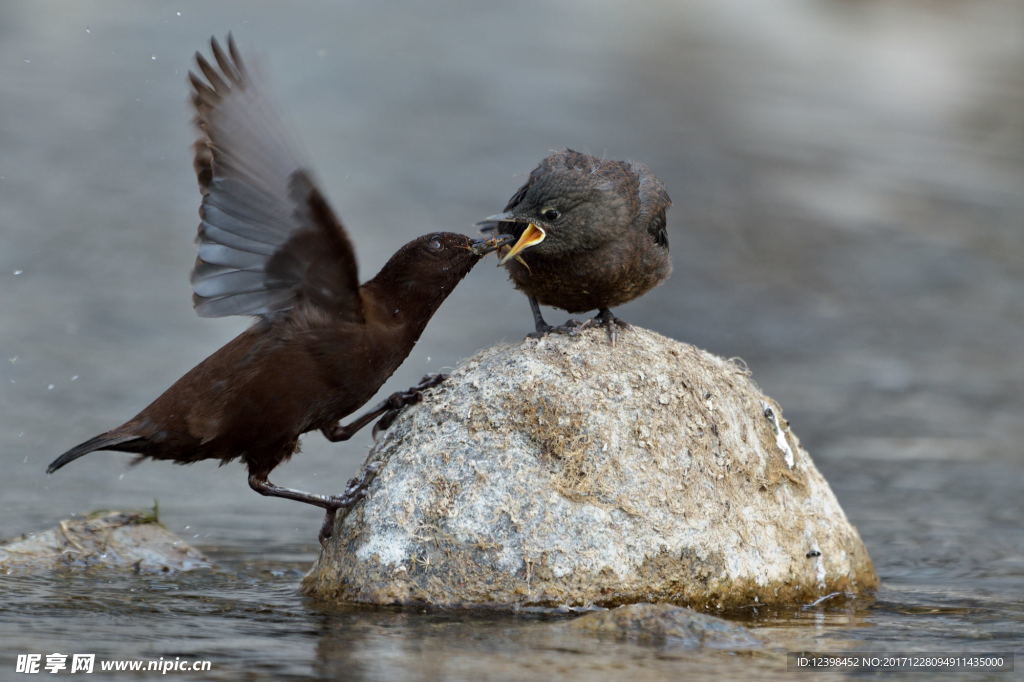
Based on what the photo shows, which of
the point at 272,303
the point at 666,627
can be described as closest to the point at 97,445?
the point at 272,303

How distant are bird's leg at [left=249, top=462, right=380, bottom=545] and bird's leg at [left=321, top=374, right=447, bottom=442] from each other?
0.36 m

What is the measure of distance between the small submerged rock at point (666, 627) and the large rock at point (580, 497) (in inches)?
12.4

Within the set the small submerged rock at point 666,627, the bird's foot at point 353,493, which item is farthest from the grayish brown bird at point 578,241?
the small submerged rock at point 666,627

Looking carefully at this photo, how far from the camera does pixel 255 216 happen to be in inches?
245

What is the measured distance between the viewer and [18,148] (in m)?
16.3

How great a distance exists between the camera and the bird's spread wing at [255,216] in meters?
6.11

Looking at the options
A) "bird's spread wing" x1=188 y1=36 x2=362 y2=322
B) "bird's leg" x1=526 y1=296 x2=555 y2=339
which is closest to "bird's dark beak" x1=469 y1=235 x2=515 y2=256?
"bird's leg" x1=526 y1=296 x2=555 y2=339

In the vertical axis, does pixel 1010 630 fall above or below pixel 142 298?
below

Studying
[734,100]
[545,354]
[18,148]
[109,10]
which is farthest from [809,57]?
[545,354]

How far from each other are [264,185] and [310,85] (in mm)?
13347

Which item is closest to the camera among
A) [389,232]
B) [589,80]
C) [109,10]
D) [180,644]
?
[180,644]

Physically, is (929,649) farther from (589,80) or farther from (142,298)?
(589,80)

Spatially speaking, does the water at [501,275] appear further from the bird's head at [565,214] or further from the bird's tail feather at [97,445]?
the bird's head at [565,214]

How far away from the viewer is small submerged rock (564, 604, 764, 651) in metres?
5.71
